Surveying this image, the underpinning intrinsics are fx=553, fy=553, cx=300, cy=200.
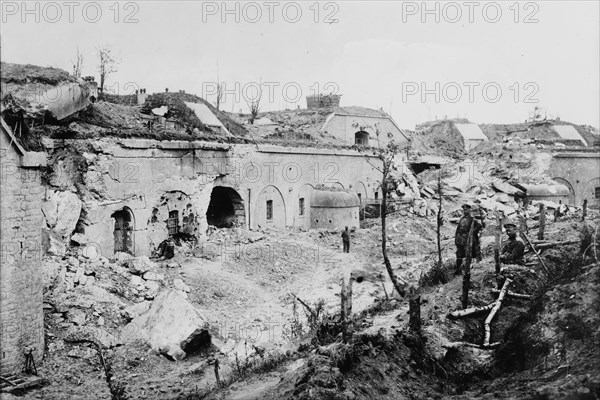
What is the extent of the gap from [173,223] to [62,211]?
14.5 feet

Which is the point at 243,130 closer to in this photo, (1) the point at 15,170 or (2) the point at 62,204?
(2) the point at 62,204

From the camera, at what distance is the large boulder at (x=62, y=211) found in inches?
652

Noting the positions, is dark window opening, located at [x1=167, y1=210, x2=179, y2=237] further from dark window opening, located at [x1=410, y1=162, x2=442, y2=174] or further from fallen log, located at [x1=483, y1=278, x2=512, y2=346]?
dark window opening, located at [x1=410, y1=162, x2=442, y2=174]

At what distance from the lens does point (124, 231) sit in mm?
18781

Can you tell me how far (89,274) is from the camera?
48.2 ft

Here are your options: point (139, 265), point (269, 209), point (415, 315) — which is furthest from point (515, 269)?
point (269, 209)

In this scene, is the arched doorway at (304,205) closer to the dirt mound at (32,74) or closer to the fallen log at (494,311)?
the dirt mound at (32,74)

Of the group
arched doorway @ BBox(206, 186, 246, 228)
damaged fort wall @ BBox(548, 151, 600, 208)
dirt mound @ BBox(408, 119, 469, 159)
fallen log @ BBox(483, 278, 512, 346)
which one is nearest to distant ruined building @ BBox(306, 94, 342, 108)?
dirt mound @ BBox(408, 119, 469, 159)

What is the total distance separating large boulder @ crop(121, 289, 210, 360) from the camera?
12.3 m

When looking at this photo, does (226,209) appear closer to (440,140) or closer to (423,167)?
(423,167)

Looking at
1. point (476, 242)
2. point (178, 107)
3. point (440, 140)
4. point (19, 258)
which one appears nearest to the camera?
point (19, 258)

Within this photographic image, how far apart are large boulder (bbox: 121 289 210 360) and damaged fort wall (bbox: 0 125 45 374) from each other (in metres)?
2.18

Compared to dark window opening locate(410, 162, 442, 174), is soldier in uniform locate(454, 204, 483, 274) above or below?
below

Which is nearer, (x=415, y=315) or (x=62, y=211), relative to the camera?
(x=415, y=315)
